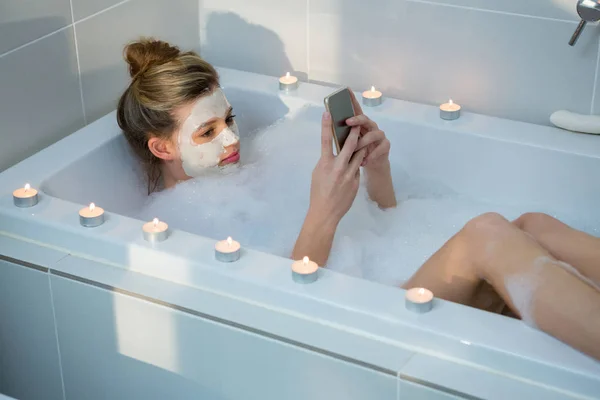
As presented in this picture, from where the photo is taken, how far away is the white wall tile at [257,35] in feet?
8.24

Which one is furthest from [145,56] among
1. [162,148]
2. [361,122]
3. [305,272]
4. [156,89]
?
[305,272]

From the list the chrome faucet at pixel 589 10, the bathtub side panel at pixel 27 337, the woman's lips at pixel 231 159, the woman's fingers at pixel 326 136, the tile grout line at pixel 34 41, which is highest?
the chrome faucet at pixel 589 10

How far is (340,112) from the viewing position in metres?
1.90

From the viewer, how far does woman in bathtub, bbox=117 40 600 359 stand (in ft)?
5.01

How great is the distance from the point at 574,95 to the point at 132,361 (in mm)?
1177

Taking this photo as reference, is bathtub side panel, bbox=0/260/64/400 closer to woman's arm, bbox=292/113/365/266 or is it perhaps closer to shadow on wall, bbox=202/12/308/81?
woman's arm, bbox=292/113/365/266

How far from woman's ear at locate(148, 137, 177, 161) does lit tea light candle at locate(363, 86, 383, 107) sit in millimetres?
494

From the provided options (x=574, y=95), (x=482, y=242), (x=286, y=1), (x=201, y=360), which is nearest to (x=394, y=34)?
(x=286, y=1)

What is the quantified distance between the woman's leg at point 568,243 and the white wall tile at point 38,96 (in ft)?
3.56

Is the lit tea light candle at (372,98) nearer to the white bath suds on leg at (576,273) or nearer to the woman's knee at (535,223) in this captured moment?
the woman's knee at (535,223)

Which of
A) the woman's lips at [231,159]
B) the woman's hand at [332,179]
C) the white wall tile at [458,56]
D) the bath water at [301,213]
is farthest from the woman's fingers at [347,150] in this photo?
the white wall tile at [458,56]

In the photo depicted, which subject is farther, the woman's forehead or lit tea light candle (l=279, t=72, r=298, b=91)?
lit tea light candle (l=279, t=72, r=298, b=91)

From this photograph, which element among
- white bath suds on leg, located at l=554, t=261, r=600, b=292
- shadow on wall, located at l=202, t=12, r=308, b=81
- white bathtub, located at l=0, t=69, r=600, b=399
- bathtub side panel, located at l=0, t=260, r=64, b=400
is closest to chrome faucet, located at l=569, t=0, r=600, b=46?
white bathtub, located at l=0, t=69, r=600, b=399

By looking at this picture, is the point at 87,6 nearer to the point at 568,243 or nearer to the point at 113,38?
the point at 113,38
